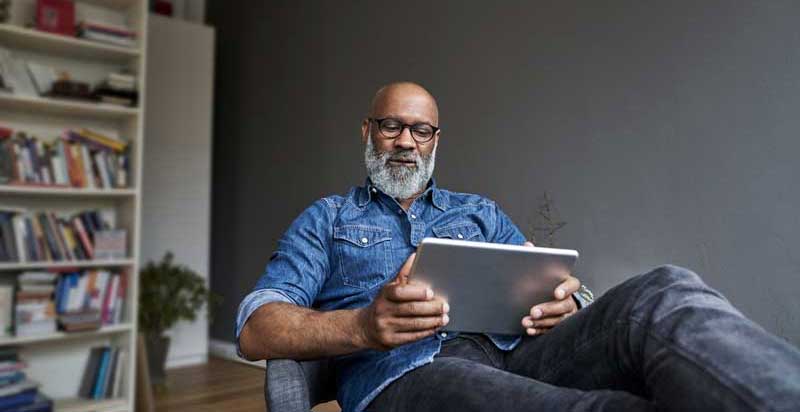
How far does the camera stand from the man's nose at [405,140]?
5.25ft

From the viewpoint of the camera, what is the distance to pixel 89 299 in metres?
2.90

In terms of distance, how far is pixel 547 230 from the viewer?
93.4 inches

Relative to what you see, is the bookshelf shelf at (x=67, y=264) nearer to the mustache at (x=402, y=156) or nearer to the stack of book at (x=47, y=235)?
the stack of book at (x=47, y=235)

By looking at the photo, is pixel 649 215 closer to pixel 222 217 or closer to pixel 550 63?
pixel 550 63

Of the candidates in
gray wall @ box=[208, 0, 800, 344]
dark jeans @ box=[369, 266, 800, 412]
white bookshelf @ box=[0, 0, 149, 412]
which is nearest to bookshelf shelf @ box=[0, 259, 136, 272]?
white bookshelf @ box=[0, 0, 149, 412]

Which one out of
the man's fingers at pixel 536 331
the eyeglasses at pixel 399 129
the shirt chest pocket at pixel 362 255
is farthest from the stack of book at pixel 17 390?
the man's fingers at pixel 536 331

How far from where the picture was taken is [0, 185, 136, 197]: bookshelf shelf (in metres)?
2.70

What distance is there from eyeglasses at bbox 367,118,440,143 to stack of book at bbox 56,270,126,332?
198 centimetres

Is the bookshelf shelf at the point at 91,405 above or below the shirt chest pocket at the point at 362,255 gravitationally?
below

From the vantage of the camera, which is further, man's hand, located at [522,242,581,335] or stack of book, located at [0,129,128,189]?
stack of book, located at [0,129,128,189]

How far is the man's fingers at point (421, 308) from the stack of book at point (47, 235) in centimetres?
239

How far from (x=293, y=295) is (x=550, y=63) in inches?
60.2

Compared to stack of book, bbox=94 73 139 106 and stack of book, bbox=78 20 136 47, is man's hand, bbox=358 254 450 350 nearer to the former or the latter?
stack of book, bbox=94 73 139 106

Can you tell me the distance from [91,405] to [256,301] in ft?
6.99
